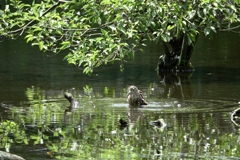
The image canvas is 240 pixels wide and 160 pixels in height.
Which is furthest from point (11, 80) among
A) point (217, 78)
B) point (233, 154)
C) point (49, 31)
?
point (233, 154)

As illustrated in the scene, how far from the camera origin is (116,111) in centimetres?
1941

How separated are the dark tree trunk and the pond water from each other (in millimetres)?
529

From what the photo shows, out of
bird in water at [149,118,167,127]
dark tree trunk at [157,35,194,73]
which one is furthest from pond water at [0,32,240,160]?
dark tree trunk at [157,35,194,73]

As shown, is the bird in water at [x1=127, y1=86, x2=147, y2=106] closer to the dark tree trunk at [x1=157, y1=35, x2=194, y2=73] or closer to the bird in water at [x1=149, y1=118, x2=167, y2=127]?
the bird in water at [x1=149, y1=118, x2=167, y2=127]

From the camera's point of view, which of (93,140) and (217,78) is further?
(217,78)

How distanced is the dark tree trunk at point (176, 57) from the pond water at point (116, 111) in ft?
1.73

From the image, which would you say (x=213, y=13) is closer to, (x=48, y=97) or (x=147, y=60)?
(x=48, y=97)

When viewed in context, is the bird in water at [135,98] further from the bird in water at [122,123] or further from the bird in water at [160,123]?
the bird in water at [160,123]

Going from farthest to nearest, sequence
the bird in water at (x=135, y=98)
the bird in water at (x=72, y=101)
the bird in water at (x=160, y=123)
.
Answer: the bird in water at (x=72, y=101)
the bird in water at (x=135, y=98)
the bird in water at (x=160, y=123)

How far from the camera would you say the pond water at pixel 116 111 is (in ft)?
45.8

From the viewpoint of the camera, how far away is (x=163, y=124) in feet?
54.9

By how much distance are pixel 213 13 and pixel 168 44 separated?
1963 cm

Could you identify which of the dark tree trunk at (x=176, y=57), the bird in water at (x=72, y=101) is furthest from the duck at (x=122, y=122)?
the dark tree trunk at (x=176, y=57)

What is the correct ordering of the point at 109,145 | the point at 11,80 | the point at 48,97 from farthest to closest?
the point at 11,80 < the point at 48,97 < the point at 109,145
